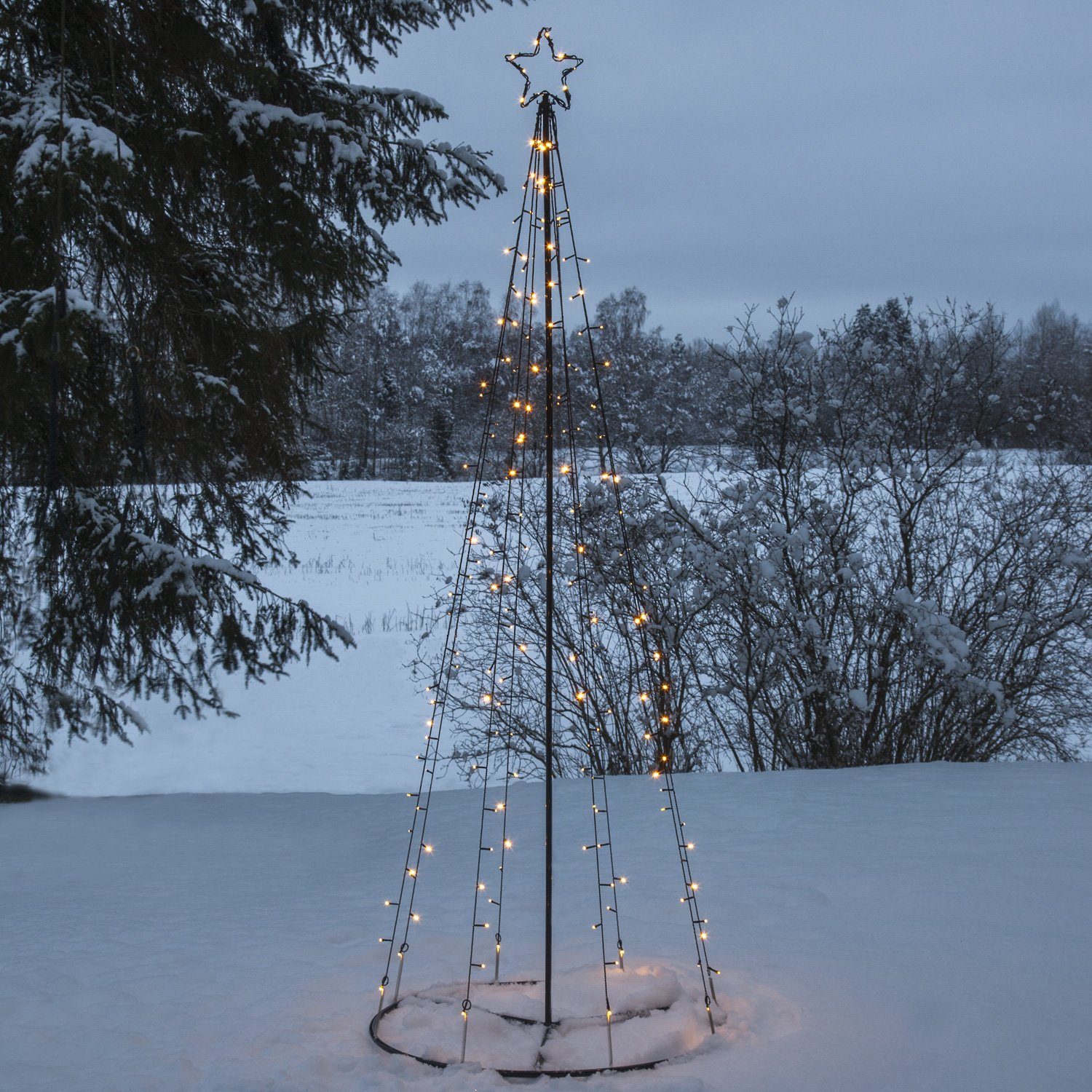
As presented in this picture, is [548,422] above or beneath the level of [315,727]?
above

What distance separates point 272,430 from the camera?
19.3ft

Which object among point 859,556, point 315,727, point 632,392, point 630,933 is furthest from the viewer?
point 315,727

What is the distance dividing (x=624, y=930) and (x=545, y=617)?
3.35 m

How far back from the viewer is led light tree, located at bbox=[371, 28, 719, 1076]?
3148 millimetres

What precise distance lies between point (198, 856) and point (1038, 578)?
19.1 feet

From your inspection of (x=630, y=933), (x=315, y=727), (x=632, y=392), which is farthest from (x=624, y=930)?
(x=315, y=727)

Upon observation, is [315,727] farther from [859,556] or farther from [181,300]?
[859,556]

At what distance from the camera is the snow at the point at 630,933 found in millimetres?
2697

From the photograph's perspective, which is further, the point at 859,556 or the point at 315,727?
the point at 315,727

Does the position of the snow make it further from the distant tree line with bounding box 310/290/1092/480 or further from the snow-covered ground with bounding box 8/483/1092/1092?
the distant tree line with bounding box 310/290/1092/480

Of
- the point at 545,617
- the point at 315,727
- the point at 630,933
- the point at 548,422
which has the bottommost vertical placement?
the point at 315,727

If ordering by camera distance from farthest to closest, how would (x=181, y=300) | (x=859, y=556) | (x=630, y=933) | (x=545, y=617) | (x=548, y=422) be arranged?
1. (x=545, y=617)
2. (x=859, y=556)
3. (x=181, y=300)
4. (x=630, y=933)
5. (x=548, y=422)

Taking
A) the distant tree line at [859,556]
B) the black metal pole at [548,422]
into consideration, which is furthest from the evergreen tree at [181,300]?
the black metal pole at [548,422]

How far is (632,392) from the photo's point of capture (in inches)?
380
